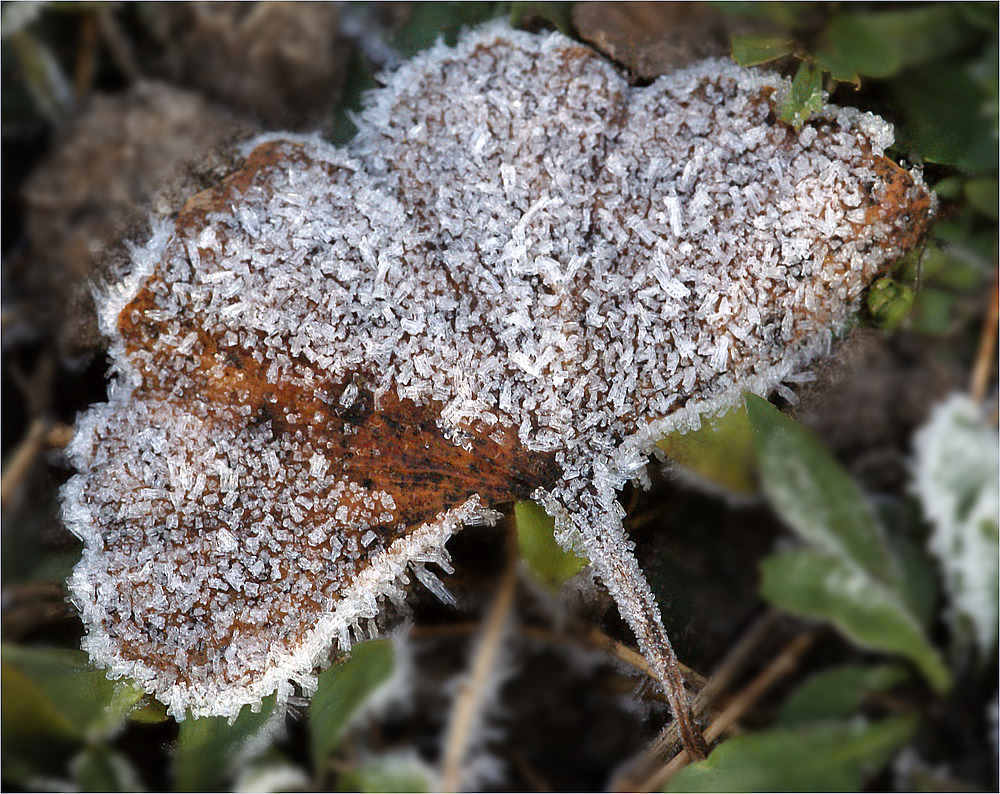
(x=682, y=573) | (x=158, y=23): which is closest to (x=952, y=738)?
(x=682, y=573)

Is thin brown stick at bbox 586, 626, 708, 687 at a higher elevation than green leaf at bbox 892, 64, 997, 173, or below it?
below

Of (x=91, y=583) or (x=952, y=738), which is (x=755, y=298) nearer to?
(x=952, y=738)

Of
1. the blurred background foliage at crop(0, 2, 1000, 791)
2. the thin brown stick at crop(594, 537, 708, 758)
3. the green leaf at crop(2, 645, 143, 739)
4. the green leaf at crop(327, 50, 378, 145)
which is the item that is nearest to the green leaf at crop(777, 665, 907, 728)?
the blurred background foliage at crop(0, 2, 1000, 791)

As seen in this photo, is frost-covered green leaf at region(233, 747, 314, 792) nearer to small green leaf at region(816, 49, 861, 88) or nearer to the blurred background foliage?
the blurred background foliage

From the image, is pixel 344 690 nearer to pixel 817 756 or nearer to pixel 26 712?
pixel 26 712

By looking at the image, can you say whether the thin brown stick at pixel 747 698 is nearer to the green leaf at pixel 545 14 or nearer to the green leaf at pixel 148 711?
the green leaf at pixel 148 711
